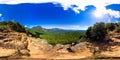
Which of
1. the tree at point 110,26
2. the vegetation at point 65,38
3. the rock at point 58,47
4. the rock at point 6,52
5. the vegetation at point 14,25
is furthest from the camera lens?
the vegetation at point 65,38

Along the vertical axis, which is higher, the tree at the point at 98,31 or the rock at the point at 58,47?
the tree at the point at 98,31

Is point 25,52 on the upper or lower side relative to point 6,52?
lower

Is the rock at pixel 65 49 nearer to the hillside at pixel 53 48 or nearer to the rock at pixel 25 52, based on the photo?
the hillside at pixel 53 48

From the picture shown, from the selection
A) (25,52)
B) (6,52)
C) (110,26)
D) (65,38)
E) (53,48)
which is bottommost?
(25,52)

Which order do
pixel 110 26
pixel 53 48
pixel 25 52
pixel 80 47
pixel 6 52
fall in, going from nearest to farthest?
1. pixel 6 52
2. pixel 25 52
3. pixel 80 47
4. pixel 53 48
5. pixel 110 26

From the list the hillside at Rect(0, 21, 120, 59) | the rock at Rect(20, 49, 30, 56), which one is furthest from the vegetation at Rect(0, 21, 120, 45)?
the rock at Rect(20, 49, 30, 56)

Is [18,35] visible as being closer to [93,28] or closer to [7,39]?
[7,39]

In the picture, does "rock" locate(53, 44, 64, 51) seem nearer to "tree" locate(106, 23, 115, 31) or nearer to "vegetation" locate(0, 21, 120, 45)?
"vegetation" locate(0, 21, 120, 45)

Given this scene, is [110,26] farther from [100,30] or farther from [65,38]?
[65,38]

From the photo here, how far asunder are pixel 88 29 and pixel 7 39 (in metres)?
10.5

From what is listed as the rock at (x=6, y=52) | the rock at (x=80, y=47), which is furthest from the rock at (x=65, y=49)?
the rock at (x=6, y=52)

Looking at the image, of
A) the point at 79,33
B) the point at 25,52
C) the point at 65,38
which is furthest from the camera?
the point at 79,33

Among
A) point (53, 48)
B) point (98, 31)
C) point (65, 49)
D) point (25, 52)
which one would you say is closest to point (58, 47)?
point (53, 48)

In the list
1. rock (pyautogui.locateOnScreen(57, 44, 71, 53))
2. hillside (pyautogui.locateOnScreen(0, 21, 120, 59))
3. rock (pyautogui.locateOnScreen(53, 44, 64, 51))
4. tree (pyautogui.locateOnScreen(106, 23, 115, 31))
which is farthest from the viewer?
tree (pyautogui.locateOnScreen(106, 23, 115, 31))
